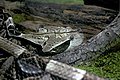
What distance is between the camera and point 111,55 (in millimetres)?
2633

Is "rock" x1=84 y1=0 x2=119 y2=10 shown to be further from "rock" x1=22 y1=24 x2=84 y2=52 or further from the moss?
the moss

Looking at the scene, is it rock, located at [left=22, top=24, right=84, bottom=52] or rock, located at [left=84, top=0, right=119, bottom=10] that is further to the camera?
rock, located at [left=84, top=0, right=119, bottom=10]

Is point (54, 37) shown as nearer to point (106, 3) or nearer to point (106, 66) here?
point (106, 66)

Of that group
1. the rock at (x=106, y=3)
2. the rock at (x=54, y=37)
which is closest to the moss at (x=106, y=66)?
the rock at (x=54, y=37)

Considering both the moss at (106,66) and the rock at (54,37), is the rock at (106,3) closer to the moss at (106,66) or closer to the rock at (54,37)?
the rock at (54,37)

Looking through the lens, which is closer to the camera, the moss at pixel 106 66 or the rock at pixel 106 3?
the moss at pixel 106 66

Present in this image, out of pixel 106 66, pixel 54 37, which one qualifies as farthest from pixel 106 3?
pixel 106 66

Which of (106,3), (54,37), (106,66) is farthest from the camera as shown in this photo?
(106,3)

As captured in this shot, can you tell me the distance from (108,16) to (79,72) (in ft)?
6.37

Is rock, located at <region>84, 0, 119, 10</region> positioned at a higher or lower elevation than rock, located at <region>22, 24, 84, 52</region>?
higher

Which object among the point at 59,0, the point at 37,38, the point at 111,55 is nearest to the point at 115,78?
the point at 111,55

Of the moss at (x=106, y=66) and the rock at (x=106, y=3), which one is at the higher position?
the rock at (x=106, y=3)

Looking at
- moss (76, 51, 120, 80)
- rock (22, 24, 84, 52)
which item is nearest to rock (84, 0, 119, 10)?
rock (22, 24, 84, 52)

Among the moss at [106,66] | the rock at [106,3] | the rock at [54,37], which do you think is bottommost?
the moss at [106,66]
